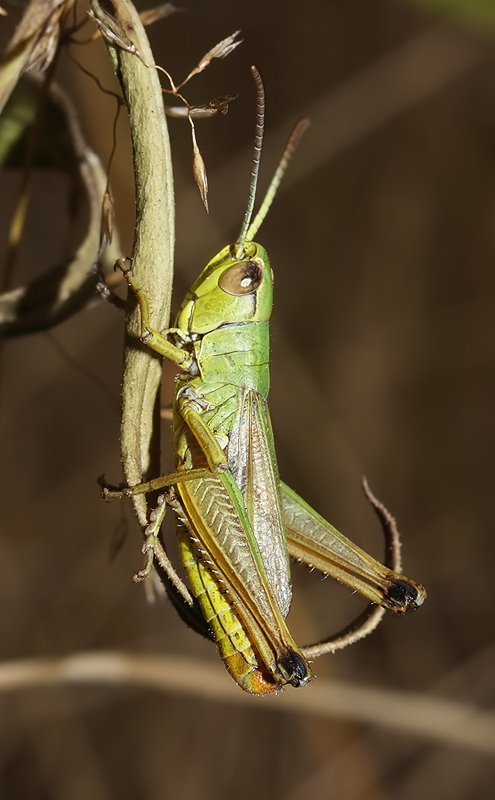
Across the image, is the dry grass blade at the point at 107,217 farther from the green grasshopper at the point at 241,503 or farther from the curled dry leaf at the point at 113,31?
the curled dry leaf at the point at 113,31

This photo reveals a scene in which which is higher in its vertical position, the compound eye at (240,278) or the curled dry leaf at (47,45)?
the curled dry leaf at (47,45)

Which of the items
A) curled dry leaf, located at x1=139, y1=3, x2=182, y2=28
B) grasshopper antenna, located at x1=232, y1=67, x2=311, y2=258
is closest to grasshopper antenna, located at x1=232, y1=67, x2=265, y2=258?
grasshopper antenna, located at x1=232, y1=67, x2=311, y2=258

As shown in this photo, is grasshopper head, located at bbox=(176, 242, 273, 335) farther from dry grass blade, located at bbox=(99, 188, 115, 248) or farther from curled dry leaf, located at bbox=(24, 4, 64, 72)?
curled dry leaf, located at bbox=(24, 4, 64, 72)

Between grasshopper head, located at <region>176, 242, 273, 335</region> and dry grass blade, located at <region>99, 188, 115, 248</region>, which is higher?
dry grass blade, located at <region>99, 188, 115, 248</region>

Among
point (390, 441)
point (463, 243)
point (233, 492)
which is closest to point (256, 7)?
point (463, 243)

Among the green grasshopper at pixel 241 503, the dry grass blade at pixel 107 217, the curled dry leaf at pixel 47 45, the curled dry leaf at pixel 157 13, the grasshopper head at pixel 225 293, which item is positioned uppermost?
the curled dry leaf at pixel 157 13

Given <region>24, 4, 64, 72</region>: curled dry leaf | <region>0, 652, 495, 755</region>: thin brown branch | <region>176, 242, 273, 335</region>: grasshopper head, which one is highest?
<region>24, 4, 64, 72</region>: curled dry leaf

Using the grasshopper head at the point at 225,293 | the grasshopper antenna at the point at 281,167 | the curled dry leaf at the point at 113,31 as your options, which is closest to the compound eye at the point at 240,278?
the grasshopper head at the point at 225,293

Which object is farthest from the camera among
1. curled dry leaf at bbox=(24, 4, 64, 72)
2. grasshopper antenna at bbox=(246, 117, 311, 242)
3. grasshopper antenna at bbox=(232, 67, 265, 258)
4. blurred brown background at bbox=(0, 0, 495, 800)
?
blurred brown background at bbox=(0, 0, 495, 800)
